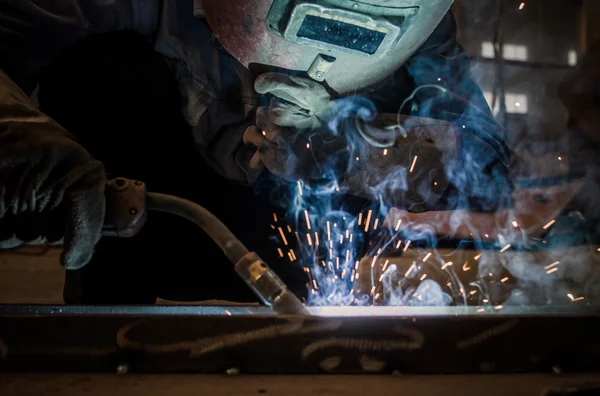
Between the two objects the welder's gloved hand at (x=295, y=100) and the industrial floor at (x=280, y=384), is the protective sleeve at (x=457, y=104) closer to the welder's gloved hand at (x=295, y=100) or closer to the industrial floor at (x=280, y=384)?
the welder's gloved hand at (x=295, y=100)

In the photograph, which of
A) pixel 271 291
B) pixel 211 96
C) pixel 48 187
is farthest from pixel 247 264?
pixel 211 96

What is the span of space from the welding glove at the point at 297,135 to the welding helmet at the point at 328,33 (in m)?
0.06

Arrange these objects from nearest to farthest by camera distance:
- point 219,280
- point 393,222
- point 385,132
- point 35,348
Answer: point 35,348, point 385,132, point 219,280, point 393,222

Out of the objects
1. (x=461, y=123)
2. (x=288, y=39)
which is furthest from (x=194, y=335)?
(x=461, y=123)

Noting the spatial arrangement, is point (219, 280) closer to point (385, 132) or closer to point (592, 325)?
point (385, 132)

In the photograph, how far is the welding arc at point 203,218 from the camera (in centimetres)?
117

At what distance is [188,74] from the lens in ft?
5.89

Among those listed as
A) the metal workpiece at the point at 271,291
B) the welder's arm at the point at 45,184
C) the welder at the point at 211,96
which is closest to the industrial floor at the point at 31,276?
the welder at the point at 211,96

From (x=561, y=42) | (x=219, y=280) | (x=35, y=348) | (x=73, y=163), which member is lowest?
(x=219, y=280)

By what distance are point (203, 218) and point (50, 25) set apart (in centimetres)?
101

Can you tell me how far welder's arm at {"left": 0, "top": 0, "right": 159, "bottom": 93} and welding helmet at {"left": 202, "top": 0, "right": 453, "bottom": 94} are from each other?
41 cm

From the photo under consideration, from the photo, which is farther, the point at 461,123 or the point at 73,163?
the point at 461,123

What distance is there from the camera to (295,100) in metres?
1.51

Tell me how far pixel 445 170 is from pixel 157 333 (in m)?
1.17
